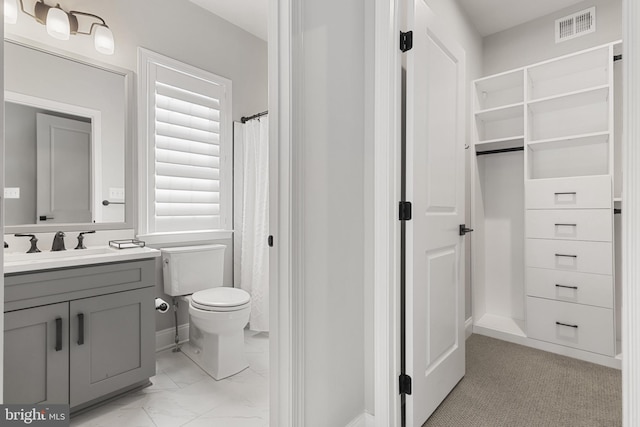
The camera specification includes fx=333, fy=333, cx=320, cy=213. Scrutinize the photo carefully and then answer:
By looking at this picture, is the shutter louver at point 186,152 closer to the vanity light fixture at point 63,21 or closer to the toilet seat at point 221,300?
the vanity light fixture at point 63,21

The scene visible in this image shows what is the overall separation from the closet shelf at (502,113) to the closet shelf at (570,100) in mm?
96

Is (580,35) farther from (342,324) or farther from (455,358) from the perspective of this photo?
(342,324)

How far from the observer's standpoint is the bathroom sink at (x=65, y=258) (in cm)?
151

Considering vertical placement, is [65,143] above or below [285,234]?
above

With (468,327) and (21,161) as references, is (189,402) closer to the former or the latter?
(21,161)

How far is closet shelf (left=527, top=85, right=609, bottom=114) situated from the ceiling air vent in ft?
1.87

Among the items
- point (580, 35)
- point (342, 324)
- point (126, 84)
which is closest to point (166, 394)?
point (342, 324)

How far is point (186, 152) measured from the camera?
8.87 feet

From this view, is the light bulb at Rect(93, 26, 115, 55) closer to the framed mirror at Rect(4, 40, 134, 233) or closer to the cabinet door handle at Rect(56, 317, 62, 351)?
the framed mirror at Rect(4, 40, 134, 233)

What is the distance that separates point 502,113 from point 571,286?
1492 millimetres

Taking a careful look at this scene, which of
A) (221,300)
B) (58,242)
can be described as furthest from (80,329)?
(221,300)

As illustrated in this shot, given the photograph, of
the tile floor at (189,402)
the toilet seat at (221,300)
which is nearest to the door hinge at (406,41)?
the toilet seat at (221,300)

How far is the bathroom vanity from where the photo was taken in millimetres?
1491

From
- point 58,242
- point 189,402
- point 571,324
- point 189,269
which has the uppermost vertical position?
point 58,242
